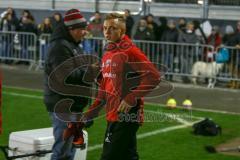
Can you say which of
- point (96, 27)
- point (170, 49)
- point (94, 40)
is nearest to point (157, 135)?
point (170, 49)

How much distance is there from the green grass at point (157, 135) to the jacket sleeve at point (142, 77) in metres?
3.00

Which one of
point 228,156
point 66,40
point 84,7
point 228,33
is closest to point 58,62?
point 66,40

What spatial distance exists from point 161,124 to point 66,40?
515 centimetres

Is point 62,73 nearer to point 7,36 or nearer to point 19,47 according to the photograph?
point 19,47

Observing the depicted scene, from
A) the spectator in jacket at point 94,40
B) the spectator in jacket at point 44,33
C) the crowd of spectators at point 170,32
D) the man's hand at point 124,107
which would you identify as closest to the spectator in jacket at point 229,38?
the crowd of spectators at point 170,32

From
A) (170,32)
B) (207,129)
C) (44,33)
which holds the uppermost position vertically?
(170,32)

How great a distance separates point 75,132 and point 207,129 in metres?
4.38

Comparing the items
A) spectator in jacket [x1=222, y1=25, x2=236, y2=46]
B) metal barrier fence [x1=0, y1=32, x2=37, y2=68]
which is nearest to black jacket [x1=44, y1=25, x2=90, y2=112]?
spectator in jacket [x1=222, y1=25, x2=236, y2=46]

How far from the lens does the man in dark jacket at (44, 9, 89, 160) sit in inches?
289

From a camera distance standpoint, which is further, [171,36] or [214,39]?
[171,36]

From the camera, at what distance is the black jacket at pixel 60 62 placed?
7.33 meters

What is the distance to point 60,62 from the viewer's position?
7281 millimetres

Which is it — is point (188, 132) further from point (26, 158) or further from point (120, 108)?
point (120, 108)

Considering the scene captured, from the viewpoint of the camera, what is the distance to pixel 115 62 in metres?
6.74
